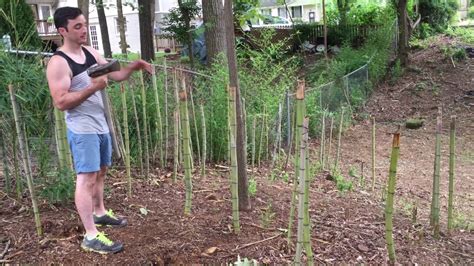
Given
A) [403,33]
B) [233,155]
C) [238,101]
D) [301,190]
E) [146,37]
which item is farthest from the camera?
[403,33]

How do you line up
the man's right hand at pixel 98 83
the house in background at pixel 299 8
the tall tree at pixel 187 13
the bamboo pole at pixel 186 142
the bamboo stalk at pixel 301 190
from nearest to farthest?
1. the bamboo stalk at pixel 301 190
2. the man's right hand at pixel 98 83
3. the bamboo pole at pixel 186 142
4. the tall tree at pixel 187 13
5. the house in background at pixel 299 8

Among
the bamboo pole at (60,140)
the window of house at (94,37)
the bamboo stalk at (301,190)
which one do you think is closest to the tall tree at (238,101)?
the bamboo stalk at (301,190)

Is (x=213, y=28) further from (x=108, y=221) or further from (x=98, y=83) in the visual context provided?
(x=98, y=83)

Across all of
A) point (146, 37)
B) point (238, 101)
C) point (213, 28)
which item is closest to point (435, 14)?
point (146, 37)

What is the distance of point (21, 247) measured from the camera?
126 inches

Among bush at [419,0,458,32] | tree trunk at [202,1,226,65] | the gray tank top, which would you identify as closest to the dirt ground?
the gray tank top

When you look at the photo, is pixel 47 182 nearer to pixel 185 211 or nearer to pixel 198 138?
pixel 185 211

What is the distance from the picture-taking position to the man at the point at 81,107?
292cm

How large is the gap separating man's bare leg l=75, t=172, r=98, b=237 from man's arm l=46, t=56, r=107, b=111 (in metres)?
0.48

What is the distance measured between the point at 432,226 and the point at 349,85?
783 centimetres

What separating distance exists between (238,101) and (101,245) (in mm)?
1341

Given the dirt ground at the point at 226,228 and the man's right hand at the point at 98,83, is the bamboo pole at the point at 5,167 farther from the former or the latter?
the man's right hand at the point at 98,83

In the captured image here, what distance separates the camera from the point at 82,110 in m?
3.10

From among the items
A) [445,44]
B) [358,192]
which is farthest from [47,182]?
[445,44]
